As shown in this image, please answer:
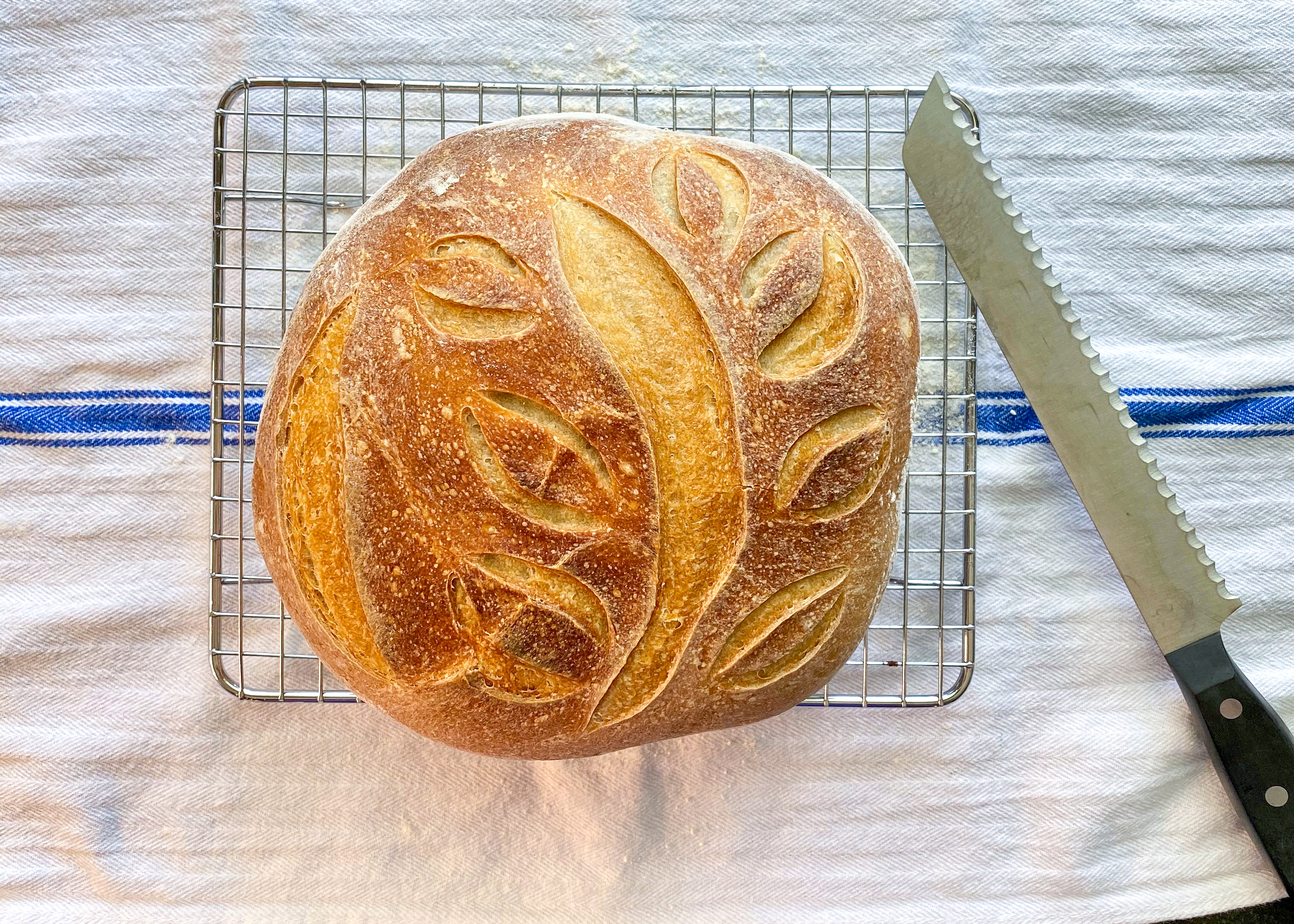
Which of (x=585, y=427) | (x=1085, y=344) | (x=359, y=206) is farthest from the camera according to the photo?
(x=359, y=206)

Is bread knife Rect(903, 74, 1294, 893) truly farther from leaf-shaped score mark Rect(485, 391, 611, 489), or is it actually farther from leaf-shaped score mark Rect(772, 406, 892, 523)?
leaf-shaped score mark Rect(485, 391, 611, 489)

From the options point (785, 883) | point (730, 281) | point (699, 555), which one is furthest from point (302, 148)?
point (785, 883)

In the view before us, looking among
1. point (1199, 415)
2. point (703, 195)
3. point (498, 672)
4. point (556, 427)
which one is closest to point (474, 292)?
point (556, 427)

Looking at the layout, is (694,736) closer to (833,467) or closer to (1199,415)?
(833,467)

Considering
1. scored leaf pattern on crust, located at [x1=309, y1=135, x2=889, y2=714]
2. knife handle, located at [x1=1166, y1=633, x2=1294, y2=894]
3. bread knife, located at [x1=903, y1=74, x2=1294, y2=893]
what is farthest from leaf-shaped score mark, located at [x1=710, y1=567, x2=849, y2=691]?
knife handle, located at [x1=1166, y1=633, x2=1294, y2=894]

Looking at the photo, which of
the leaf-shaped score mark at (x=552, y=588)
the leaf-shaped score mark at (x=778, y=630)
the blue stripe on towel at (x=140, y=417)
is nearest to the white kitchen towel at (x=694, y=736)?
the blue stripe on towel at (x=140, y=417)

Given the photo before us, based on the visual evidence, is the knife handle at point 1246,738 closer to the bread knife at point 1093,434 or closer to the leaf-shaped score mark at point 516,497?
the bread knife at point 1093,434

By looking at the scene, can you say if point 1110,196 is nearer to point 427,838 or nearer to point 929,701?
point 929,701

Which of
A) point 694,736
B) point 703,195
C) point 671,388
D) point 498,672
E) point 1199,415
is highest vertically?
point 703,195
